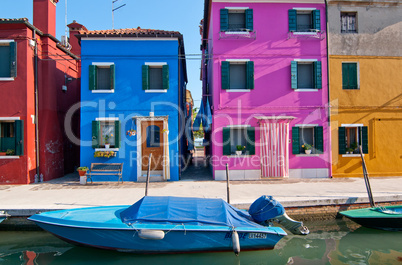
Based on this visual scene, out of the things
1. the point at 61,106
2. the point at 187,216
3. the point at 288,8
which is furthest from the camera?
the point at 61,106

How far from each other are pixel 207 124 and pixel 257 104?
8.00 ft

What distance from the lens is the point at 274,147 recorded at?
1277 cm

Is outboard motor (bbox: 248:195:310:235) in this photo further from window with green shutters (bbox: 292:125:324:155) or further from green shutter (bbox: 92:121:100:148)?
green shutter (bbox: 92:121:100:148)

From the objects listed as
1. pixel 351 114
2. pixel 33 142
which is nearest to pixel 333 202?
pixel 351 114

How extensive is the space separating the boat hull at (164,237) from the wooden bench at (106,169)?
538 cm

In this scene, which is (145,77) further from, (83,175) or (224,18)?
(83,175)

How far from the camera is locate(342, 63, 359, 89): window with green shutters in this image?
13422 mm

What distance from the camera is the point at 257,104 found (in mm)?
13008

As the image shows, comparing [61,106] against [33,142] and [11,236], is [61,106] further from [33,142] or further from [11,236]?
[11,236]

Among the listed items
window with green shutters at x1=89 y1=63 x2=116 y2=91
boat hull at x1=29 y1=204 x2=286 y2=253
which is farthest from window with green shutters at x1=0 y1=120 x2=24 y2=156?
boat hull at x1=29 y1=204 x2=286 y2=253

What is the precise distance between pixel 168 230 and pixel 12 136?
9639 millimetres

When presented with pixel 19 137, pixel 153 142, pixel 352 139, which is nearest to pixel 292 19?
pixel 352 139

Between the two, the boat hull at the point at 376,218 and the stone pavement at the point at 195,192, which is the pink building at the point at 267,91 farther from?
the boat hull at the point at 376,218

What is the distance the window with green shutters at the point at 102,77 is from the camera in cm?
1269
